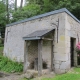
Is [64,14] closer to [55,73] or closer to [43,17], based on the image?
[43,17]

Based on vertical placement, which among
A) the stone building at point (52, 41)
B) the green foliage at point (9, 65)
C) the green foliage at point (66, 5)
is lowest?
the green foliage at point (9, 65)

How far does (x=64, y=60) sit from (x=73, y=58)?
2056 mm

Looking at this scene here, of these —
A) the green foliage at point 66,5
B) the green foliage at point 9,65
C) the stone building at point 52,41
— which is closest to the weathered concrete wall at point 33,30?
the stone building at point 52,41

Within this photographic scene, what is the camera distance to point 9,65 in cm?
1014

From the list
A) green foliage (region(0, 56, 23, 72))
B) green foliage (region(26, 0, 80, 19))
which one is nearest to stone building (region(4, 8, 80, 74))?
green foliage (region(0, 56, 23, 72))

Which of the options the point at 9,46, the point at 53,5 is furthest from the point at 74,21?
the point at 53,5

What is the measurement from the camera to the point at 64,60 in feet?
25.2

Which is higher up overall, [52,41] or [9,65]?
[52,41]

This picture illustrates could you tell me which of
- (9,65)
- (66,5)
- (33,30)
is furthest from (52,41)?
(66,5)

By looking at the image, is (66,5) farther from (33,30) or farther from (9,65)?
(9,65)

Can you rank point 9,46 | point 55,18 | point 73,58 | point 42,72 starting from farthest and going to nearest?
point 9,46
point 73,58
point 55,18
point 42,72

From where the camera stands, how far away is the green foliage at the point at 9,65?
9.51 meters

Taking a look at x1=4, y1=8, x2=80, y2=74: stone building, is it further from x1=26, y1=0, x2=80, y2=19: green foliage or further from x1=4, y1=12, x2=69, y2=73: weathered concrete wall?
A: x1=26, y1=0, x2=80, y2=19: green foliage

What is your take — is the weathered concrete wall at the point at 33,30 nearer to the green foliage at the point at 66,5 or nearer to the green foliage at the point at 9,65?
the green foliage at the point at 9,65
